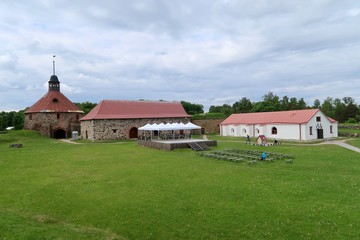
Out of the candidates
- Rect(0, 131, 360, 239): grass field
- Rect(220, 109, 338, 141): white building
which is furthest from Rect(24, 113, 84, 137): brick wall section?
Rect(0, 131, 360, 239): grass field

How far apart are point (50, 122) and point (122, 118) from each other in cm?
1080

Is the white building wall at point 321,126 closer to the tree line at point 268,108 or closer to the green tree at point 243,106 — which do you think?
the tree line at point 268,108

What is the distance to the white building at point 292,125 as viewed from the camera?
27.5m

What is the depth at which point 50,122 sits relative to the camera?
117 feet

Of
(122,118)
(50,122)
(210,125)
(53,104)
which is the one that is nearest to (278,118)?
(210,125)

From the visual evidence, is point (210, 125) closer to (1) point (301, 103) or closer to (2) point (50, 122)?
(2) point (50, 122)

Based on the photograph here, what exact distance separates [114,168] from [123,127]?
769 inches

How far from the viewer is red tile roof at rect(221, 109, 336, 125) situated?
28.0 meters

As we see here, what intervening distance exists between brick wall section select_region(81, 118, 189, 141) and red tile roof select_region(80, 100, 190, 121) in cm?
52

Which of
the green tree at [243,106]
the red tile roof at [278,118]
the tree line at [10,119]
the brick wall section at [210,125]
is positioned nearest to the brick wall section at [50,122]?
the tree line at [10,119]

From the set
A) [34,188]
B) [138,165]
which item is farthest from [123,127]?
[34,188]

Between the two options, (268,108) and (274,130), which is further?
(268,108)

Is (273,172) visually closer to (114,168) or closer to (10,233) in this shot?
(114,168)

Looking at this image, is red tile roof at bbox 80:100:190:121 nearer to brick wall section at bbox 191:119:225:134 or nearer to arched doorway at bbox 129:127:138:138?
arched doorway at bbox 129:127:138:138
